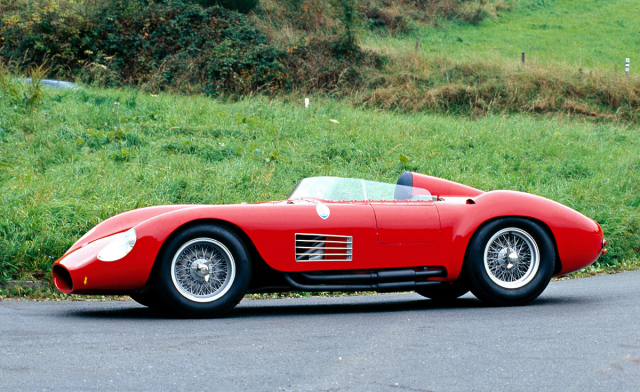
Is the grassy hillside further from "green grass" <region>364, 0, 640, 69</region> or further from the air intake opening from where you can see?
the air intake opening

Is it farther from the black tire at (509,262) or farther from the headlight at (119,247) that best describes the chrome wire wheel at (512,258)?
the headlight at (119,247)

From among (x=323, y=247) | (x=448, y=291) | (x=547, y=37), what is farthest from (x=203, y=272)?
(x=547, y=37)

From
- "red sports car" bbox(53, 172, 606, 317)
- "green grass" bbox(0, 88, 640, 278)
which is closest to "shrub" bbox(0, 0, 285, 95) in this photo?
"green grass" bbox(0, 88, 640, 278)

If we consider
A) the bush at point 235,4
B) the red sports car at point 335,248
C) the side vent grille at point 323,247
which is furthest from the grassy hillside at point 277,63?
the side vent grille at point 323,247

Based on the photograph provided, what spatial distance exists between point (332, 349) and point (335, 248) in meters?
1.24

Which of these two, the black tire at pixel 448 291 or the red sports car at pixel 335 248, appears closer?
the red sports car at pixel 335 248

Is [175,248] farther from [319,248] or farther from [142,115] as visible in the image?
[142,115]

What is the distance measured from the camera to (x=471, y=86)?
1838cm

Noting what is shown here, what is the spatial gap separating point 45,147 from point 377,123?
21.0 ft

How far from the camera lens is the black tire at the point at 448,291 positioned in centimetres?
507

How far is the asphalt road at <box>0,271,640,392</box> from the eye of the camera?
116 inches

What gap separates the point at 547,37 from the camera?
2836 cm

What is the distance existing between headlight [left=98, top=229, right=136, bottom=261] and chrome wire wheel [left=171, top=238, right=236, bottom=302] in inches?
12.7

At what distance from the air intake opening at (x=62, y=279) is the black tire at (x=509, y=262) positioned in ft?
9.49
